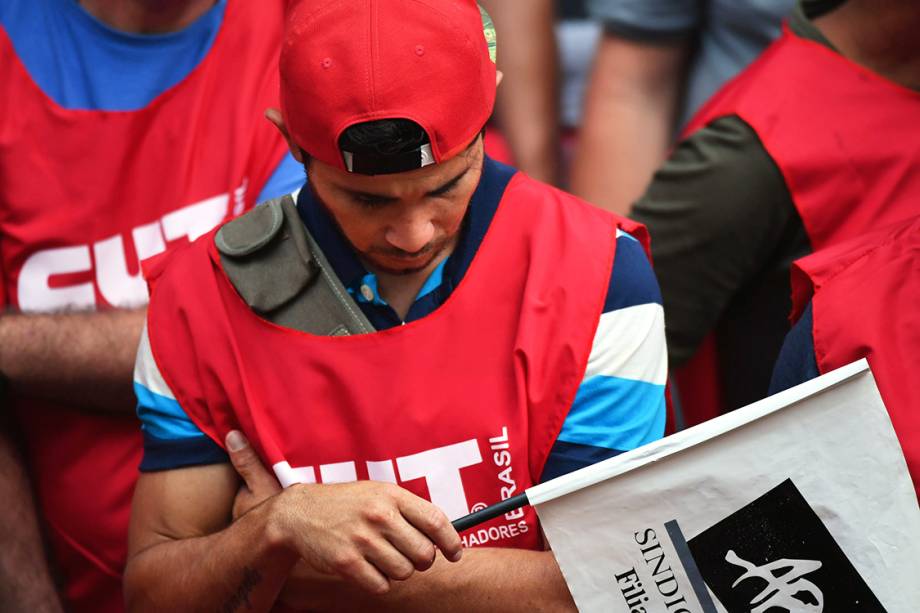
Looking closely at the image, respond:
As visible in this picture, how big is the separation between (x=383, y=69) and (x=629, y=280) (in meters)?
0.53

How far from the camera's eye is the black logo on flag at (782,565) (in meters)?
1.89

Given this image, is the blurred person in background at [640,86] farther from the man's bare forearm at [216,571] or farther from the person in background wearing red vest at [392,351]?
the man's bare forearm at [216,571]

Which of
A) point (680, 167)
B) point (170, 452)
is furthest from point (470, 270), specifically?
point (680, 167)

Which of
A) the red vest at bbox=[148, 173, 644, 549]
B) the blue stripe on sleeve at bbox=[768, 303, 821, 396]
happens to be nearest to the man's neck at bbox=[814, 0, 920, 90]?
the blue stripe on sleeve at bbox=[768, 303, 821, 396]

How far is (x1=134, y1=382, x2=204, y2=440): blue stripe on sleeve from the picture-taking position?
7.04 feet

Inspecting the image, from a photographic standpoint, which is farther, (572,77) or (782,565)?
(572,77)

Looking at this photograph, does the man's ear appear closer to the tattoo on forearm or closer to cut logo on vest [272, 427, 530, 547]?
cut logo on vest [272, 427, 530, 547]

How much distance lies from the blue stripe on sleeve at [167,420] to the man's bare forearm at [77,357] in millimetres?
415

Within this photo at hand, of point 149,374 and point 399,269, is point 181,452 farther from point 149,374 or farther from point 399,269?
point 399,269

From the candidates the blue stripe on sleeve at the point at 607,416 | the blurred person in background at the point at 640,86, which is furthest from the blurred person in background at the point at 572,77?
the blue stripe on sleeve at the point at 607,416

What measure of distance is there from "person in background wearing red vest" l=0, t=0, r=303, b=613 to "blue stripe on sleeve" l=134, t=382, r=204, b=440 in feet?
1.41

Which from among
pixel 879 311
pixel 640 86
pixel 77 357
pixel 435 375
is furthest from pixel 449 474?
pixel 640 86

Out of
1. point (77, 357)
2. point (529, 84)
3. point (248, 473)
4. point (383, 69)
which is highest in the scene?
point (383, 69)

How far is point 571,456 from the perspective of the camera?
208 cm
